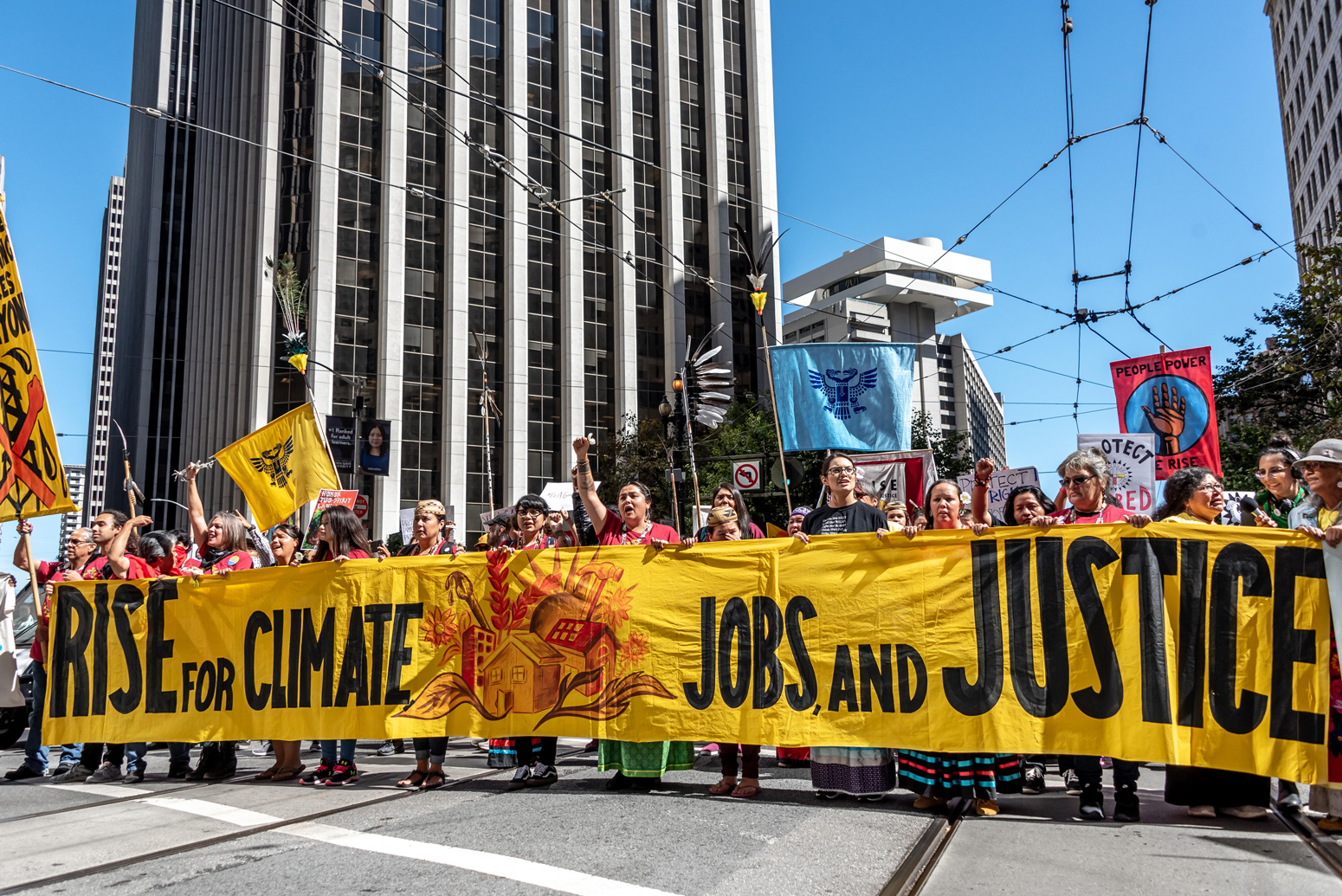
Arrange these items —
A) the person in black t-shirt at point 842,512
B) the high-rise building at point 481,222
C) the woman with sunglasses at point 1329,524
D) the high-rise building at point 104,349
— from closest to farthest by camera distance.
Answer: the woman with sunglasses at point 1329,524 < the person in black t-shirt at point 842,512 < the high-rise building at point 481,222 < the high-rise building at point 104,349

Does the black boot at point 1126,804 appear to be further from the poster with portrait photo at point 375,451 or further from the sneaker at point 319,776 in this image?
the poster with portrait photo at point 375,451

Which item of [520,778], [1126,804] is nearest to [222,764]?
[520,778]

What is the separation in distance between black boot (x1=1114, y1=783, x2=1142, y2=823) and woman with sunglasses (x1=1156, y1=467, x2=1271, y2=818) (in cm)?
32

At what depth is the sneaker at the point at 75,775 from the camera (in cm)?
794

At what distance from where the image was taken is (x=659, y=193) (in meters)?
57.7

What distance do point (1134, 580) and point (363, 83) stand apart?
53.0m

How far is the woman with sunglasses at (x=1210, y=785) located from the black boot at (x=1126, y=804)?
0.32 metres

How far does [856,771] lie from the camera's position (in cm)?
608

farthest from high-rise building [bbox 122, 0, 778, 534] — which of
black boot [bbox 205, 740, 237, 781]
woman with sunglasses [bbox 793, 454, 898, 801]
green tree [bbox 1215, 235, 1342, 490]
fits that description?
woman with sunglasses [bbox 793, 454, 898, 801]

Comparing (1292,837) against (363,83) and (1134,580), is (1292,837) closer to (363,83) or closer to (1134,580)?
(1134,580)

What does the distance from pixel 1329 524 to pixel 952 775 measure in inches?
96.2

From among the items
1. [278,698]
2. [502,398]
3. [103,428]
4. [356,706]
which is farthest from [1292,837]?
[103,428]

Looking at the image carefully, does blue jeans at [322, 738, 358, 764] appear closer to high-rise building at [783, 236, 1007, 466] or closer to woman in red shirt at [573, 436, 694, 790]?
woman in red shirt at [573, 436, 694, 790]

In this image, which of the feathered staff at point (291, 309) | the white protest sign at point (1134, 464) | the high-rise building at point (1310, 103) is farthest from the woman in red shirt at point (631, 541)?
the high-rise building at point (1310, 103)
